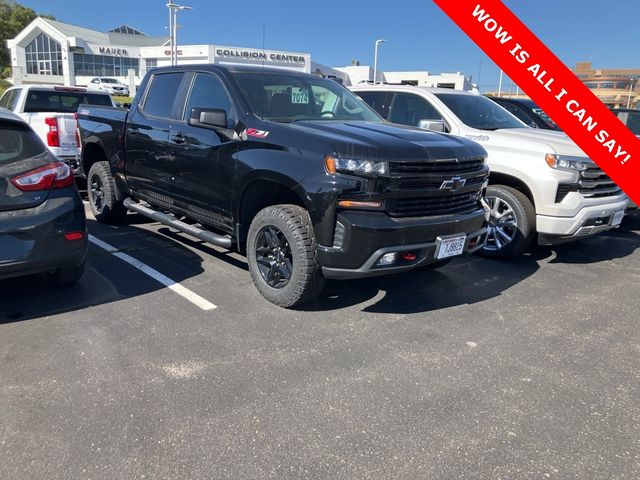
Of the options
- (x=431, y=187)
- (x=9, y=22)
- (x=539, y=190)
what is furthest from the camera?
(x=9, y=22)

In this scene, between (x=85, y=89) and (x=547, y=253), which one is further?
(x=85, y=89)

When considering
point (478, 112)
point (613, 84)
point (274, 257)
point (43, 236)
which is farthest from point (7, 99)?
point (613, 84)

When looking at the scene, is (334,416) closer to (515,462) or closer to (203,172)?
(515,462)

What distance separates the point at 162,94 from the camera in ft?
18.3

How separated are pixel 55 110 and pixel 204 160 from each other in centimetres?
648

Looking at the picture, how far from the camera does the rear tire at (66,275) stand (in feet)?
14.3

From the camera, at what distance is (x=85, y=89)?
10.0m

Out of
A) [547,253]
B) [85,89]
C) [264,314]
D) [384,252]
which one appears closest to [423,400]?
[384,252]

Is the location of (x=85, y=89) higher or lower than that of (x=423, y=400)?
higher

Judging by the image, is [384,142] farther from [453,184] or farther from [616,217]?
[616,217]

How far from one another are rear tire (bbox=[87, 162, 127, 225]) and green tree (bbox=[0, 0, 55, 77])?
217ft

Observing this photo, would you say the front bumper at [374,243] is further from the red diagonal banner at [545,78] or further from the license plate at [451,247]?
the red diagonal banner at [545,78]

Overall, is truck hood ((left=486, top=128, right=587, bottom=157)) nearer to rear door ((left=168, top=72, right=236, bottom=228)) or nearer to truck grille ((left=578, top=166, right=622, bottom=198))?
truck grille ((left=578, top=166, right=622, bottom=198))

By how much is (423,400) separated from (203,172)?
113 inches
